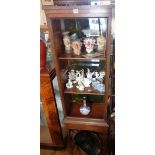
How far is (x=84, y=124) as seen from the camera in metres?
1.66

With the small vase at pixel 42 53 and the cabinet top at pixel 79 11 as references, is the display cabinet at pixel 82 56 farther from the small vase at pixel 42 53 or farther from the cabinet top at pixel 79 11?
the small vase at pixel 42 53

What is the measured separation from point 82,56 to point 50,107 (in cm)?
67

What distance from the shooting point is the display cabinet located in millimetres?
1201

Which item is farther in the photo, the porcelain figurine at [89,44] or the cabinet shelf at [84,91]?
the cabinet shelf at [84,91]

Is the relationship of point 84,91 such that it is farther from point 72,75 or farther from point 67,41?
point 67,41

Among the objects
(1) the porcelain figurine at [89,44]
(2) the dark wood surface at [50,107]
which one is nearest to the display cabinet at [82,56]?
(1) the porcelain figurine at [89,44]

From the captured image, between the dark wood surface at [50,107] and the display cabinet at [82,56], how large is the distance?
0.48 ft

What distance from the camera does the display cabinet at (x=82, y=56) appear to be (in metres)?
1.20

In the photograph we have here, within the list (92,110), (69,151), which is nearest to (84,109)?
(92,110)

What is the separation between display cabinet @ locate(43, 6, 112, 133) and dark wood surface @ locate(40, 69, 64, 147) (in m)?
0.15

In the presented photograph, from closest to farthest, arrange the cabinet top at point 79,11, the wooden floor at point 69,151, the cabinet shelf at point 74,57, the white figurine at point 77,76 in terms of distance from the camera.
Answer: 1. the cabinet top at point 79,11
2. the cabinet shelf at point 74,57
3. the white figurine at point 77,76
4. the wooden floor at point 69,151

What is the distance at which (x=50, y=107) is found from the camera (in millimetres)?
1761
